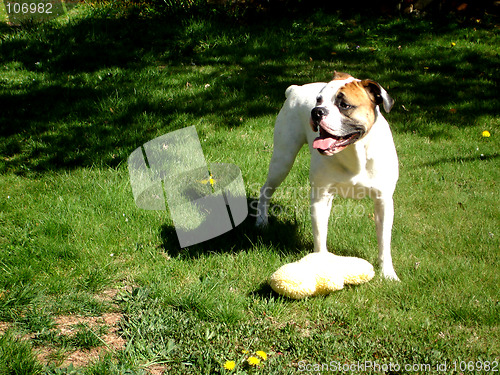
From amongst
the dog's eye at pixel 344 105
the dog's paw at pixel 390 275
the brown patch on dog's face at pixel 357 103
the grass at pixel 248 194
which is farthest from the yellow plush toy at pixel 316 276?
the dog's eye at pixel 344 105

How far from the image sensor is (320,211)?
11.2 feet

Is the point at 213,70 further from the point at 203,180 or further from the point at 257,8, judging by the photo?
the point at 203,180

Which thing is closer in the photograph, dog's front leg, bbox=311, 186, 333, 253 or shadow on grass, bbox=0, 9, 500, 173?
dog's front leg, bbox=311, 186, 333, 253

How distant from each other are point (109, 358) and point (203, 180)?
8.22 ft

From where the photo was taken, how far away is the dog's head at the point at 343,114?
Result: 2.88 meters

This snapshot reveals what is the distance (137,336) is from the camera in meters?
2.90

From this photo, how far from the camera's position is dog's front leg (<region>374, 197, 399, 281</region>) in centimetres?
337

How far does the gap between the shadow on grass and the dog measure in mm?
2514
